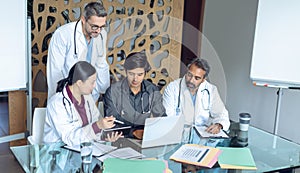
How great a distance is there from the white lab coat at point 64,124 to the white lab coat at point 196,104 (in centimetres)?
64

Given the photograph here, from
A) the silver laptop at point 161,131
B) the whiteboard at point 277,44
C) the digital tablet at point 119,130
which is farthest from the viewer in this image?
the whiteboard at point 277,44

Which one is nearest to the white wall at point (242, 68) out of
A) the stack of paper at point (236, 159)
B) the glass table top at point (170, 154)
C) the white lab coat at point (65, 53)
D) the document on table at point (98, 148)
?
the glass table top at point (170, 154)

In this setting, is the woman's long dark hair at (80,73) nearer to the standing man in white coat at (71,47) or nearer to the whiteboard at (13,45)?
the standing man in white coat at (71,47)

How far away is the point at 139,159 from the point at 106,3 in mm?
2213

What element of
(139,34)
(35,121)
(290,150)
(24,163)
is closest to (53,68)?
(35,121)

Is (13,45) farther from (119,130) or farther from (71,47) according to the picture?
(119,130)

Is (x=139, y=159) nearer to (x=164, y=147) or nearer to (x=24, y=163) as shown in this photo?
(x=164, y=147)

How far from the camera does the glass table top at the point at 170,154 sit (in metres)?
1.55

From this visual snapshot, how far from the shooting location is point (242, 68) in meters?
3.69

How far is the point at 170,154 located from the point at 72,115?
0.57 metres

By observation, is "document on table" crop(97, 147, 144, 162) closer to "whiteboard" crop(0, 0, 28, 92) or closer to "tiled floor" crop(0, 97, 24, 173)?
"tiled floor" crop(0, 97, 24, 173)

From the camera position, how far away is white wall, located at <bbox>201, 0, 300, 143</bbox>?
3248 millimetres

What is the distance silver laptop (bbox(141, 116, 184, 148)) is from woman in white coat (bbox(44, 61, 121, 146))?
190 mm

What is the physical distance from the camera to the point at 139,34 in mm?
3836
